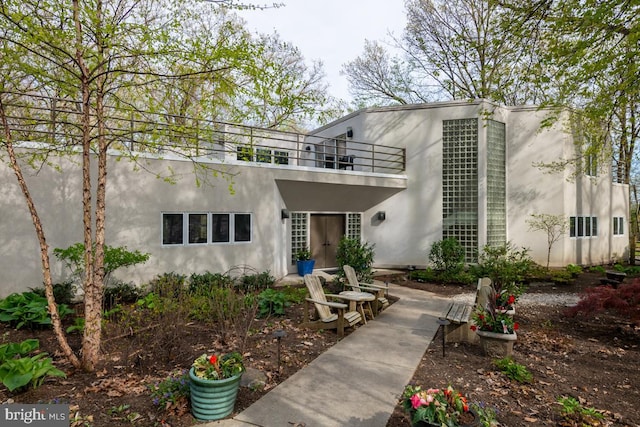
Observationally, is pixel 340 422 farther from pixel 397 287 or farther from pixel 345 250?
pixel 397 287

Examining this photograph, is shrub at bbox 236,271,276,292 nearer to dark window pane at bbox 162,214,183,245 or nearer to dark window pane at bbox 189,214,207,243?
dark window pane at bbox 189,214,207,243

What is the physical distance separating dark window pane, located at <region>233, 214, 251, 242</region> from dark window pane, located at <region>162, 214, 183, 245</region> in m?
1.62

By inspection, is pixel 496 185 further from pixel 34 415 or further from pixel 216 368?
pixel 34 415

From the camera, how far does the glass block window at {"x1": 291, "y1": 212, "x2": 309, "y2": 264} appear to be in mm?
12773

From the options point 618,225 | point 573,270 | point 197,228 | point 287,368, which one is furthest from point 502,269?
point 618,225

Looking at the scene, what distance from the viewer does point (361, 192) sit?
43.0 ft

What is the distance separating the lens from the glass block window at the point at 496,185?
510 inches

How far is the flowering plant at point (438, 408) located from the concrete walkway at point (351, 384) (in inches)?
24.9

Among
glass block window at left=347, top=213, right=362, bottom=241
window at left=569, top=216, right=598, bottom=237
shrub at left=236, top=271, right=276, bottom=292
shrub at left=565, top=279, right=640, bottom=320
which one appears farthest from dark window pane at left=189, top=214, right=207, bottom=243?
window at left=569, top=216, right=598, bottom=237

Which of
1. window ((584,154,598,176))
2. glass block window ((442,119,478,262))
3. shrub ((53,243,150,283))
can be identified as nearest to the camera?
shrub ((53,243,150,283))

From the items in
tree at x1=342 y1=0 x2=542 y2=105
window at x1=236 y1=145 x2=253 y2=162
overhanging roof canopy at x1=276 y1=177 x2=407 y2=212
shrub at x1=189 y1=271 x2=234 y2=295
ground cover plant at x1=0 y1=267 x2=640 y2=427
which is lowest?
ground cover plant at x1=0 y1=267 x2=640 y2=427

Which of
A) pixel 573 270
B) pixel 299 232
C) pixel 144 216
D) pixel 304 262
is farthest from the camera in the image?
pixel 299 232

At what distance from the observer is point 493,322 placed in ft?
16.9

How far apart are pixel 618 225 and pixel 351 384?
20.7 metres
